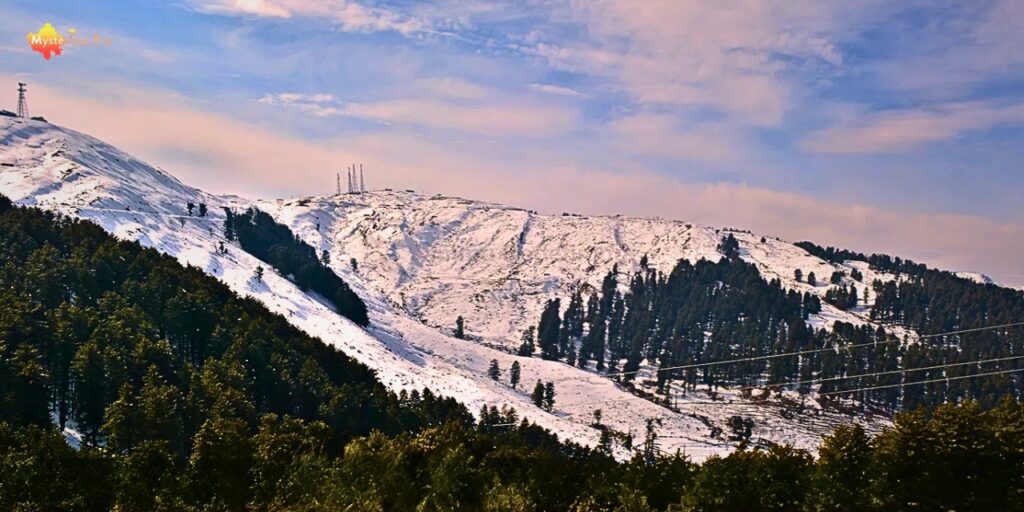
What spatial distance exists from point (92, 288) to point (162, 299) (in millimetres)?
12168

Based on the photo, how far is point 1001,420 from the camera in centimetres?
5641

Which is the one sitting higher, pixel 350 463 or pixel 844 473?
pixel 844 473

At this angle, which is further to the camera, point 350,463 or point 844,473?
point 844,473

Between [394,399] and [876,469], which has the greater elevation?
[876,469]

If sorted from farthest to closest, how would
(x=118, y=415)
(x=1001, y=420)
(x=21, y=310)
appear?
(x=21, y=310)
(x=118, y=415)
(x=1001, y=420)

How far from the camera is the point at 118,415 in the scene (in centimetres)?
7181

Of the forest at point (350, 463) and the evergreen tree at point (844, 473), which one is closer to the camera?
the forest at point (350, 463)

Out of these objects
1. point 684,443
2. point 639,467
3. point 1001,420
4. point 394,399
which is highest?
point 1001,420

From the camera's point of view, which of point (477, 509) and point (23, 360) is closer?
point (477, 509)

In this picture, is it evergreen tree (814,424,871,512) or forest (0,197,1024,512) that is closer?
forest (0,197,1024,512)

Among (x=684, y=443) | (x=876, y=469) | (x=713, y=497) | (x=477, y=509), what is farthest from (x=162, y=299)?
(x=684, y=443)

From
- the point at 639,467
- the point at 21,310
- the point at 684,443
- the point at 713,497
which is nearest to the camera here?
the point at 713,497

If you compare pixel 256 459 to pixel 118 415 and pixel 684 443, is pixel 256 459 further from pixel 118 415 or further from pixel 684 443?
pixel 684 443

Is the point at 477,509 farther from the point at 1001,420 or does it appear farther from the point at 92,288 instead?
the point at 92,288
